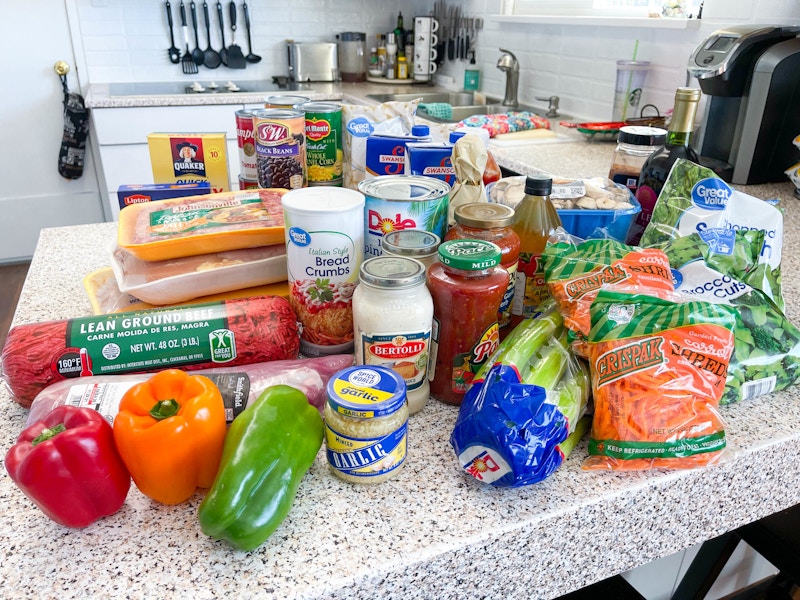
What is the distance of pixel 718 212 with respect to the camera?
84 centimetres

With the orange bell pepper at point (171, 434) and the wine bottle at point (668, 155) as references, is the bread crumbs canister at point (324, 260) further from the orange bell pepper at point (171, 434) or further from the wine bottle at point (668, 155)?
the wine bottle at point (668, 155)

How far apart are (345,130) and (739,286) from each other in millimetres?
742

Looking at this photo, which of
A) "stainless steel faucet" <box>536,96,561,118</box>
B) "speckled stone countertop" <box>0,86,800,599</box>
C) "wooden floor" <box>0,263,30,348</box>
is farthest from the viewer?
"wooden floor" <box>0,263,30,348</box>

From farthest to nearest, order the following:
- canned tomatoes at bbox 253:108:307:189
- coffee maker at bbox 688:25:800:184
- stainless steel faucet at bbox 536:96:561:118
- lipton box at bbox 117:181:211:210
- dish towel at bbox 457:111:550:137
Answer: stainless steel faucet at bbox 536:96:561:118, dish towel at bbox 457:111:550:137, coffee maker at bbox 688:25:800:184, lipton box at bbox 117:181:211:210, canned tomatoes at bbox 253:108:307:189

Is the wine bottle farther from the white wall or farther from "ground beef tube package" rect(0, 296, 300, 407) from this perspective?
the white wall

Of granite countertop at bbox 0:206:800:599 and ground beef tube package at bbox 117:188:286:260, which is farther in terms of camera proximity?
ground beef tube package at bbox 117:188:286:260

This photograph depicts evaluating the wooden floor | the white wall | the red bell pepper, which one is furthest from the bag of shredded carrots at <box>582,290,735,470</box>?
the white wall

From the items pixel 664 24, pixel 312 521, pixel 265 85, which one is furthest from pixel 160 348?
pixel 265 85

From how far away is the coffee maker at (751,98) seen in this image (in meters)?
1.53

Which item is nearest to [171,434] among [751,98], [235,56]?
[751,98]

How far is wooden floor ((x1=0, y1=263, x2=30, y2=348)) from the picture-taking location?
290 cm

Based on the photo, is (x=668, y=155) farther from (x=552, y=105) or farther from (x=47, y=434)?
(x=552, y=105)

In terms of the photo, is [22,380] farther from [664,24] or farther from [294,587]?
[664,24]

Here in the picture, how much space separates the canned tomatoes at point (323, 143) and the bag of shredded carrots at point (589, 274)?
475 mm
